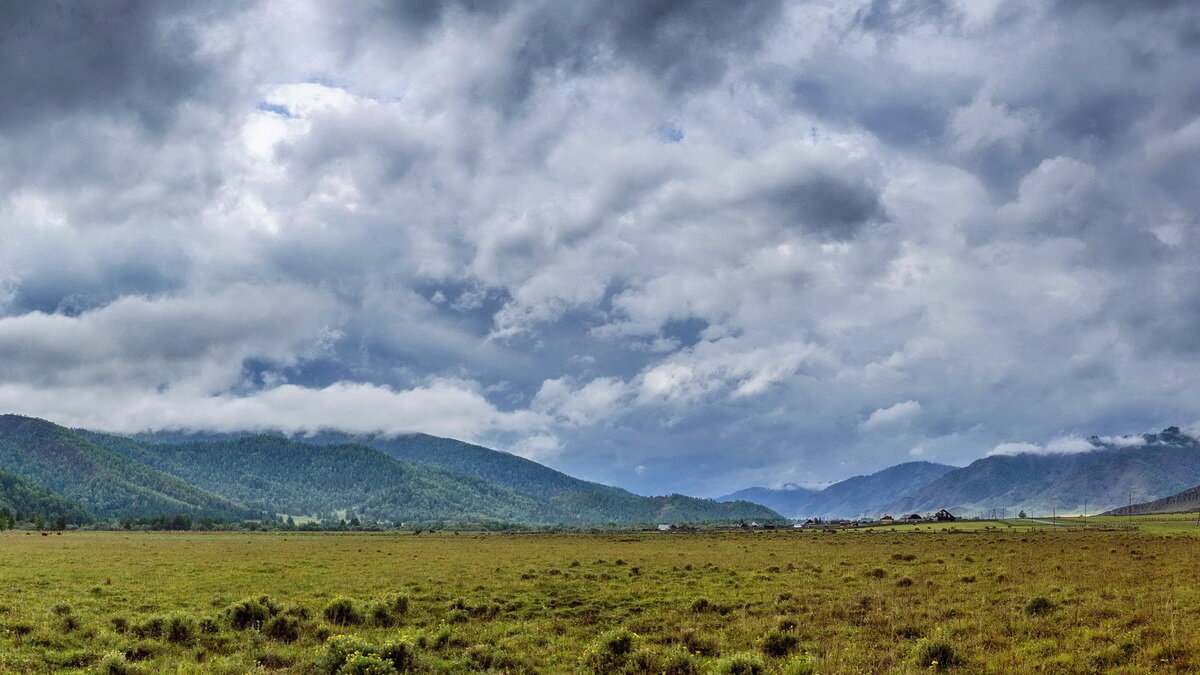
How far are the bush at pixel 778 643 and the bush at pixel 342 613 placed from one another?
50.4 feet

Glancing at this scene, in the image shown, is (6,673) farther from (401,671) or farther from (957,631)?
(957,631)

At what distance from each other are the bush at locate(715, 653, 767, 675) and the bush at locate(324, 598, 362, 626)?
15.7 m

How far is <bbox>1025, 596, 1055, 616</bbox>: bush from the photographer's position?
2372 centimetres

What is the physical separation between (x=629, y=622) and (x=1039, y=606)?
14.8 meters

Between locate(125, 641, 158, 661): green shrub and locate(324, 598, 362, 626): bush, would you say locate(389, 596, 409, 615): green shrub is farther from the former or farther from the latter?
locate(125, 641, 158, 661): green shrub

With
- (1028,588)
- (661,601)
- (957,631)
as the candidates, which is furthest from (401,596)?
(1028,588)

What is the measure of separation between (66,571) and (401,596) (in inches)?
1290

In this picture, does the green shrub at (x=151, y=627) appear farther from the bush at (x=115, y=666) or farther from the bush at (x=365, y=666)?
the bush at (x=365, y=666)

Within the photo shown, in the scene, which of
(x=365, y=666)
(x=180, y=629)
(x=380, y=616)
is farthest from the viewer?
(x=380, y=616)

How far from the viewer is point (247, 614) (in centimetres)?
2458

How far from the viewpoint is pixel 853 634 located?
21375 mm

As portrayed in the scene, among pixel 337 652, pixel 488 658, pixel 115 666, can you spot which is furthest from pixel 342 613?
pixel 488 658

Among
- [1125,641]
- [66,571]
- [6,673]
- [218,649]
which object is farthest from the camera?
[66,571]

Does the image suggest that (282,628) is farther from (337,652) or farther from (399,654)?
(399,654)
